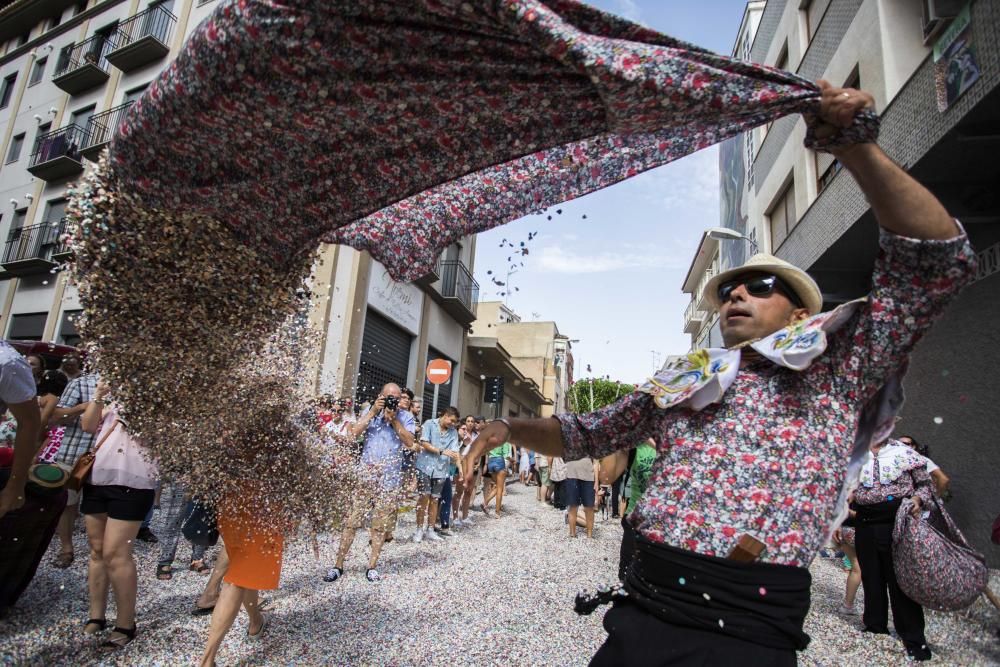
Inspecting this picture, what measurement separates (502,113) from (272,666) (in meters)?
3.46

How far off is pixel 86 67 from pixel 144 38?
2940 mm

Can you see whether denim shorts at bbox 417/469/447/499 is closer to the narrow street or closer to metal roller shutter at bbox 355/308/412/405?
the narrow street

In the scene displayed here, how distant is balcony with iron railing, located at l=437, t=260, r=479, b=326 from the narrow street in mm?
11726

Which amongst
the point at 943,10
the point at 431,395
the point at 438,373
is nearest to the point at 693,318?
the point at 431,395

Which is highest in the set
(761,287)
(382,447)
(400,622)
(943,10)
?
(943,10)

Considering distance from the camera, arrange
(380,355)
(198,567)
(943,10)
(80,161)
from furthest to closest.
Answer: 1. (80,161)
2. (380,355)
3. (943,10)
4. (198,567)

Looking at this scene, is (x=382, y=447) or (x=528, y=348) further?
(x=528, y=348)

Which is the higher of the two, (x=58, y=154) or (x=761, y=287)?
(x=58, y=154)

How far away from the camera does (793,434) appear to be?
1620mm

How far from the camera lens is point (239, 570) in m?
3.37

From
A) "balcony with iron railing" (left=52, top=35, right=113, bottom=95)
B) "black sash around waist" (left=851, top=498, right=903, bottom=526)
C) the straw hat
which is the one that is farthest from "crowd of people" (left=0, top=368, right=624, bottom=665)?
"balcony with iron railing" (left=52, top=35, right=113, bottom=95)

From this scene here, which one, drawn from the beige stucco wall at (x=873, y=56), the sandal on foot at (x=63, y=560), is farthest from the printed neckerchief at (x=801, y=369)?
the beige stucco wall at (x=873, y=56)

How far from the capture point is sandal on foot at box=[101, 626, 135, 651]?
3.46 meters

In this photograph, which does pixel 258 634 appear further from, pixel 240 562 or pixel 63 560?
pixel 63 560
